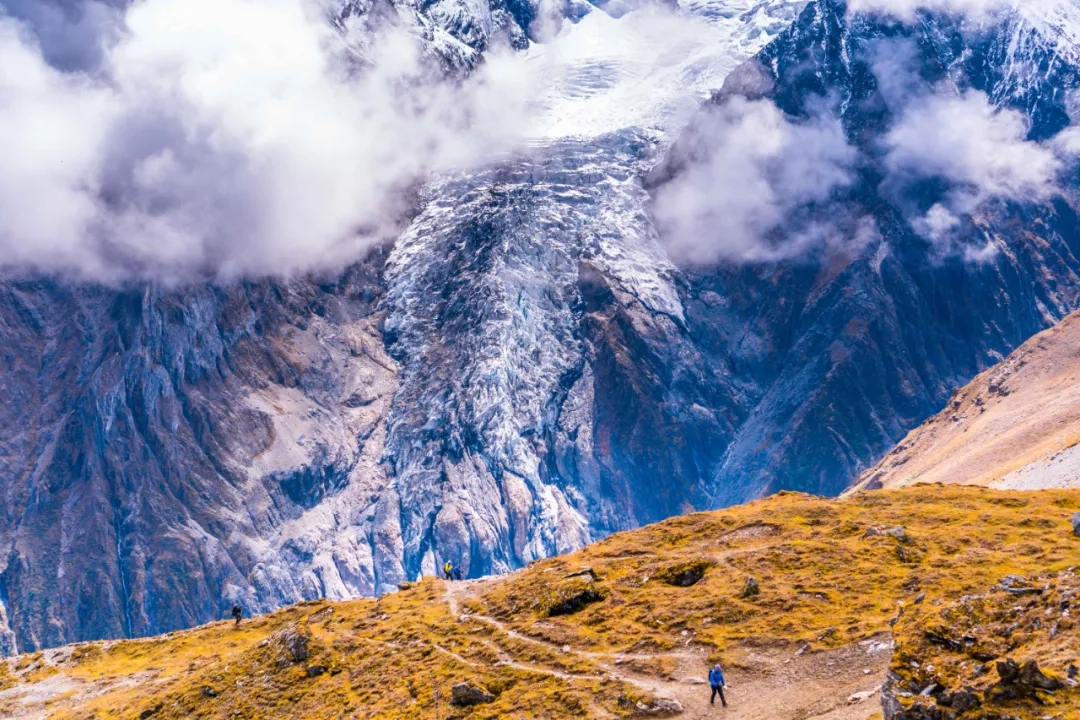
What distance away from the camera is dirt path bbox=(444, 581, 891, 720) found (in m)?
85.1

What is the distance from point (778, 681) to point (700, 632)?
44.9 ft

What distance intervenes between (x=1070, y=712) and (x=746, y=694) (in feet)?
128

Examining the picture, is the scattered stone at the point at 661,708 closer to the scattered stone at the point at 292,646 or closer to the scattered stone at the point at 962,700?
the scattered stone at the point at 962,700

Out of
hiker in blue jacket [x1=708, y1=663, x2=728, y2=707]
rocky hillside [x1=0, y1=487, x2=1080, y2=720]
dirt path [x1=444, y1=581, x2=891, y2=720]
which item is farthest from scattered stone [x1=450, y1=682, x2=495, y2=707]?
hiker in blue jacket [x1=708, y1=663, x2=728, y2=707]

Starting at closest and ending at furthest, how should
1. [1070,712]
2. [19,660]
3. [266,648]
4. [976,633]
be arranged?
[1070,712]
[976,633]
[266,648]
[19,660]

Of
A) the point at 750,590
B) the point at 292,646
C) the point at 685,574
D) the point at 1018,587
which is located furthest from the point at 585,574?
the point at 1018,587

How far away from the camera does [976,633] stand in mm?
63062

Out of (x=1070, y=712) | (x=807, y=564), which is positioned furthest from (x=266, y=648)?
(x=1070, y=712)

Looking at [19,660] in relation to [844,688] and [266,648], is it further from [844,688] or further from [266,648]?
[844,688]

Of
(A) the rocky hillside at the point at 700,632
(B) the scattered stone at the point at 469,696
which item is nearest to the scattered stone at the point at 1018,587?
(A) the rocky hillside at the point at 700,632

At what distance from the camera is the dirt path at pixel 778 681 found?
85062 mm

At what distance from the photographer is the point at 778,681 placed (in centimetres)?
9281

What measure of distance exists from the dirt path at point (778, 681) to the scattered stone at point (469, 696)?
21.7ft

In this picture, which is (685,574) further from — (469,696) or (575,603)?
(469,696)
